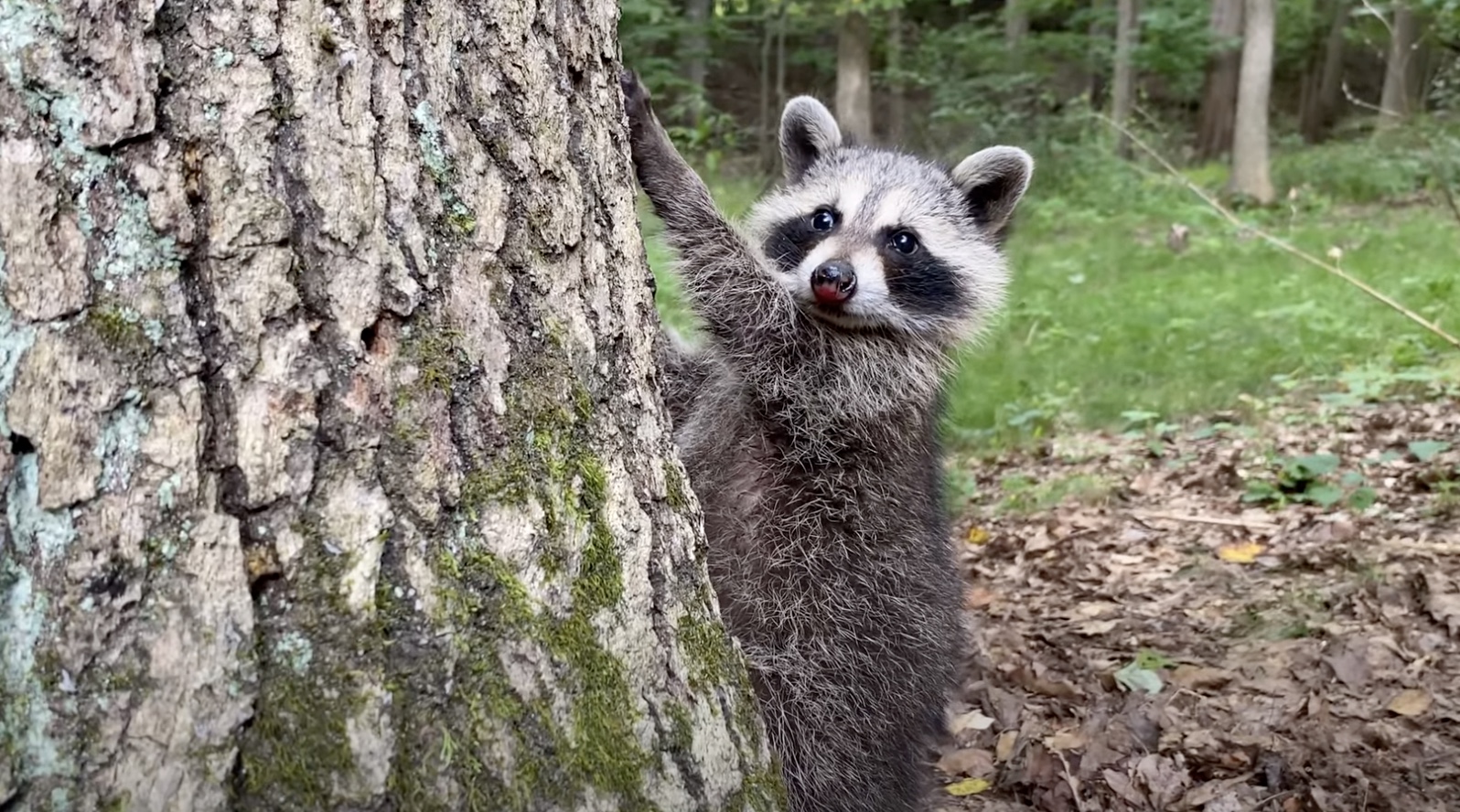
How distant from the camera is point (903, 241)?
157 inches

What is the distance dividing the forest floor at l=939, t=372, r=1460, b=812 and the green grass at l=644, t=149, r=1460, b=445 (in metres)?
0.82

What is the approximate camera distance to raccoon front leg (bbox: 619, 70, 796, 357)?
3.48 meters

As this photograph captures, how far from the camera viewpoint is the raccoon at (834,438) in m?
3.00

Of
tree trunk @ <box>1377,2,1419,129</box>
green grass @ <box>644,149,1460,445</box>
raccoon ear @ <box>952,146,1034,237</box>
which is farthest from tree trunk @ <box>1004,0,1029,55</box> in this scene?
raccoon ear @ <box>952,146,1034,237</box>

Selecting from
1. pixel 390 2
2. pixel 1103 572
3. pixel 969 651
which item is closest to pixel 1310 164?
pixel 1103 572

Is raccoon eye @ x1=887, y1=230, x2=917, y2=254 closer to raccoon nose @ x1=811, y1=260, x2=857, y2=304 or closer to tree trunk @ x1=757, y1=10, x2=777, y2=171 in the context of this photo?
raccoon nose @ x1=811, y1=260, x2=857, y2=304

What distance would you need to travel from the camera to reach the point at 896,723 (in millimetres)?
3043

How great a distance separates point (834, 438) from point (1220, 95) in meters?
21.9

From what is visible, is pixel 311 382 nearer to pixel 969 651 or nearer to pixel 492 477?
pixel 492 477

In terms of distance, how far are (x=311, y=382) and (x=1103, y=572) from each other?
13.7 ft

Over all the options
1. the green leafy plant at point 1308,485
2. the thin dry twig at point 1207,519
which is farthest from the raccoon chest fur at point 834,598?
the green leafy plant at point 1308,485

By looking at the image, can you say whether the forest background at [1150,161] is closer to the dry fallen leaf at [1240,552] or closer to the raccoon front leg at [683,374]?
the raccoon front leg at [683,374]

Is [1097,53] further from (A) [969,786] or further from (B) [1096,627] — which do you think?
(A) [969,786]

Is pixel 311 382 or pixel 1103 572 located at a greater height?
pixel 311 382
